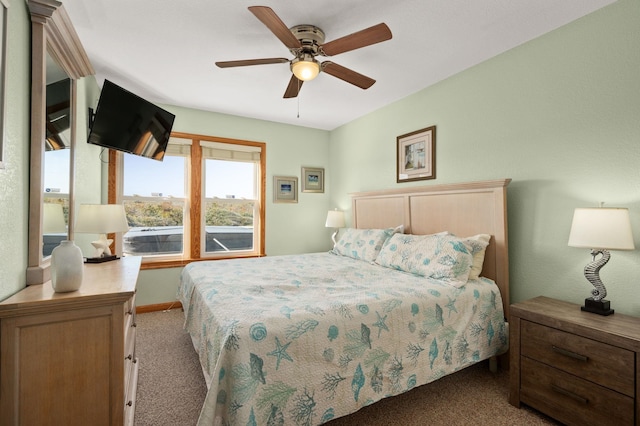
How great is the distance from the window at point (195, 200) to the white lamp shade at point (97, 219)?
156 cm

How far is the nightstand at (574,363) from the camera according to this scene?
4.90 ft

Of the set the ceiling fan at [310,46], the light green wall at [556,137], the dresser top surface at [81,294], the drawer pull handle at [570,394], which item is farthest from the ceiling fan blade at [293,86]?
the drawer pull handle at [570,394]

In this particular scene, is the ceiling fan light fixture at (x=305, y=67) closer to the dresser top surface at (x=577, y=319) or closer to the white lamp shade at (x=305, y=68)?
the white lamp shade at (x=305, y=68)

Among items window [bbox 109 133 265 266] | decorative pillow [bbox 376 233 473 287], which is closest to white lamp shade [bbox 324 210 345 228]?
window [bbox 109 133 265 266]

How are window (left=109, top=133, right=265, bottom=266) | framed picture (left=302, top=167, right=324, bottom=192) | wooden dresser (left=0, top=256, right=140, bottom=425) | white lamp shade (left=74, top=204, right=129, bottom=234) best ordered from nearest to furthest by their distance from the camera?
1. wooden dresser (left=0, top=256, right=140, bottom=425)
2. white lamp shade (left=74, top=204, right=129, bottom=234)
3. window (left=109, top=133, right=265, bottom=266)
4. framed picture (left=302, top=167, right=324, bottom=192)

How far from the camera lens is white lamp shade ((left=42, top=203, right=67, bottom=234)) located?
160 cm

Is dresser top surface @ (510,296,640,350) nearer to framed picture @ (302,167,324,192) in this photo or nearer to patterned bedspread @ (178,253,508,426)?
patterned bedspread @ (178,253,508,426)

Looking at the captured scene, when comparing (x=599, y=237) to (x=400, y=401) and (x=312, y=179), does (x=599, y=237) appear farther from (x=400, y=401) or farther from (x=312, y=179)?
(x=312, y=179)

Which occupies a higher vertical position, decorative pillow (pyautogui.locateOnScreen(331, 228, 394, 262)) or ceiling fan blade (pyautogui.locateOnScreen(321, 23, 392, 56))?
ceiling fan blade (pyautogui.locateOnScreen(321, 23, 392, 56))

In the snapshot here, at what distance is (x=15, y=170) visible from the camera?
136cm

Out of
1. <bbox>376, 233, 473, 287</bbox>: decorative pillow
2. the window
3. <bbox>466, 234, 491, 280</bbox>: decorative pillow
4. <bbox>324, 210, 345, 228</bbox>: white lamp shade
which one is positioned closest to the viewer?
<bbox>376, 233, 473, 287</bbox>: decorative pillow

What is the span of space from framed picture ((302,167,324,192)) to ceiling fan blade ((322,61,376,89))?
240 cm

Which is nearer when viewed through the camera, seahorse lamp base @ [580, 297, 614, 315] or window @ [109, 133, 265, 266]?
seahorse lamp base @ [580, 297, 614, 315]

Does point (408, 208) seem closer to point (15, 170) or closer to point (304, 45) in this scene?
point (304, 45)
